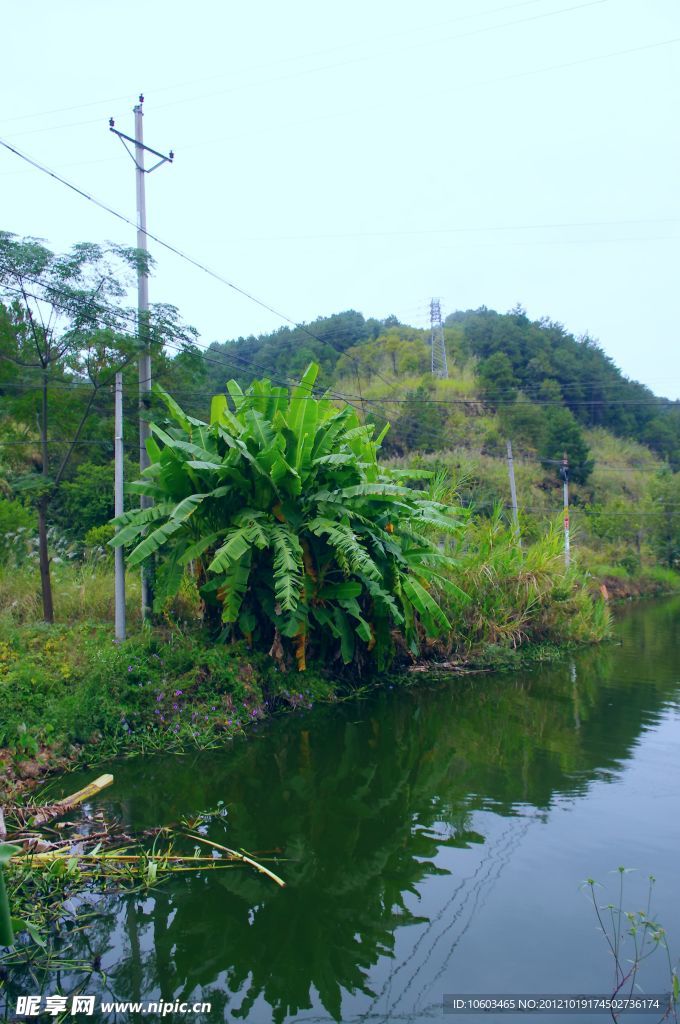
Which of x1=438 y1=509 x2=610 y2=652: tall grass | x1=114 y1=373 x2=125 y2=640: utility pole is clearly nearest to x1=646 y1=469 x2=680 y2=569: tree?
x1=438 y1=509 x2=610 y2=652: tall grass

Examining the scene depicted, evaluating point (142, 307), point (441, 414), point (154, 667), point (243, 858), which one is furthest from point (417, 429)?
point (243, 858)

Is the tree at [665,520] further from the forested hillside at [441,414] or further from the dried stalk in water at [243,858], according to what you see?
the dried stalk in water at [243,858]

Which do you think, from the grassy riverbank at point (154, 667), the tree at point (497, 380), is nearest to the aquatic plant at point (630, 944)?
the grassy riverbank at point (154, 667)

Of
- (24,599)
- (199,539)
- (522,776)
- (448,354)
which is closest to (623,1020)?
(522,776)

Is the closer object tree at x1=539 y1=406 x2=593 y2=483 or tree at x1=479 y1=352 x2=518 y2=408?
tree at x1=539 y1=406 x2=593 y2=483

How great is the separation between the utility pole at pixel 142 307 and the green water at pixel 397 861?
3102 millimetres

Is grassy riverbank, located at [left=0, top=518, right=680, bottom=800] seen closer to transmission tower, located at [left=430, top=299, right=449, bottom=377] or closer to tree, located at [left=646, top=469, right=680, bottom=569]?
tree, located at [left=646, top=469, right=680, bottom=569]

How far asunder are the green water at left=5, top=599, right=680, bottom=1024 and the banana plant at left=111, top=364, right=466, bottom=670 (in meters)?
1.60

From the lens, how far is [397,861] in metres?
6.76

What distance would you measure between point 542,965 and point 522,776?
4031 millimetres

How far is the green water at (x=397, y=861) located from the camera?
16.4ft

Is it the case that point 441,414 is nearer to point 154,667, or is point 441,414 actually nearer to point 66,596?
point 66,596

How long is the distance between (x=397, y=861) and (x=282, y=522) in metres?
5.61

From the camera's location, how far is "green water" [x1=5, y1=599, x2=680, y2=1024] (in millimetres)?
4992
